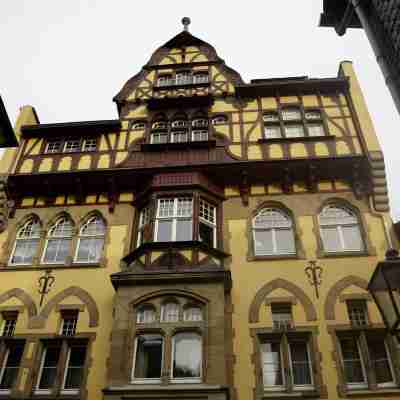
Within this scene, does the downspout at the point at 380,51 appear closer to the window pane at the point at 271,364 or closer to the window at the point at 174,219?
the window pane at the point at 271,364

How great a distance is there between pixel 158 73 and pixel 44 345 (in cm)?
1228

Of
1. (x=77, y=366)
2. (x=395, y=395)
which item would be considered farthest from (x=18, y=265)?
(x=395, y=395)

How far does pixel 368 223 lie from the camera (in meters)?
14.3

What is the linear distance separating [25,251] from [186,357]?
6770 mm

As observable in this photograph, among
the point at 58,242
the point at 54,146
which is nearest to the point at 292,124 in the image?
the point at 54,146

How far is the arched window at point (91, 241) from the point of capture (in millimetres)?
14672

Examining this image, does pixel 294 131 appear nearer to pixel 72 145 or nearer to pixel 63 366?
pixel 72 145

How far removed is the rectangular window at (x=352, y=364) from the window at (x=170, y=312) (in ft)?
14.5

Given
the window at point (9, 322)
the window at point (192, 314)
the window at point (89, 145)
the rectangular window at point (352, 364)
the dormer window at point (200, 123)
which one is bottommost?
the rectangular window at point (352, 364)

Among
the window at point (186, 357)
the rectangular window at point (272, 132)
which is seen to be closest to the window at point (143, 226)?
the window at point (186, 357)

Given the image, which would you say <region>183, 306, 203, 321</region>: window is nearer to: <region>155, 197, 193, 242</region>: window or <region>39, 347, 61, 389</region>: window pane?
<region>155, 197, 193, 242</region>: window

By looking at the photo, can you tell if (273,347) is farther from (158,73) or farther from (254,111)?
(158,73)

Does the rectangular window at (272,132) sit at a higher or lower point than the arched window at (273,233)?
higher

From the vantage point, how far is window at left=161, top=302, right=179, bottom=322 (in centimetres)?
1220
